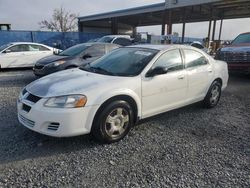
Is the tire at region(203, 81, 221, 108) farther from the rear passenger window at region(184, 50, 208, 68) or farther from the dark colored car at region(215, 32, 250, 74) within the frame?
the dark colored car at region(215, 32, 250, 74)

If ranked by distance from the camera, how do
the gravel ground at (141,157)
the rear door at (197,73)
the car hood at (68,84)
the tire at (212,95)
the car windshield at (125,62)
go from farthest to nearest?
the tire at (212,95)
the rear door at (197,73)
the car windshield at (125,62)
the car hood at (68,84)
the gravel ground at (141,157)

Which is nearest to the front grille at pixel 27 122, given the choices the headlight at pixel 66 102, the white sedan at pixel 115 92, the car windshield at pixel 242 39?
the white sedan at pixel 115 92

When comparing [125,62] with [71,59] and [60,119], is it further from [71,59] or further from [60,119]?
[71,59]

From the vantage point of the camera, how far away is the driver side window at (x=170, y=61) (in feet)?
13.0

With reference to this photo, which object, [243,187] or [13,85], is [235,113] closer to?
[243,187]

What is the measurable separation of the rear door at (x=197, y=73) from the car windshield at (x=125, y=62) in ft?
2.91

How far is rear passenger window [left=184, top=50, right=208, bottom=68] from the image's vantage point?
176 inches

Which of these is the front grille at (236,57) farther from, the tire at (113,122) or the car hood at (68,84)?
the car hood at (68,84)

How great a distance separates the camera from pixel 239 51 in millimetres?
8570

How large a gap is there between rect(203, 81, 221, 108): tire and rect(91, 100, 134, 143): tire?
2320 mm

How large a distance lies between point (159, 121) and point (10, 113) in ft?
10.3

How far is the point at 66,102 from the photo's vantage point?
3.03m

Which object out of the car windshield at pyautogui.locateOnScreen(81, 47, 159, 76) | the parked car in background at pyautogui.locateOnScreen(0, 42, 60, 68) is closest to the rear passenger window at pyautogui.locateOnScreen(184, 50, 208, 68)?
the car windshield at pyautogui.locateOnScreen(81, 47, 159, 76)

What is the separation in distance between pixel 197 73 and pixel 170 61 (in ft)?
2.60
